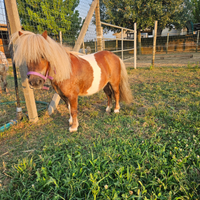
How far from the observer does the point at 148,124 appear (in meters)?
2.52

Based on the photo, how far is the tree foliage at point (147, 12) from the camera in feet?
47.9

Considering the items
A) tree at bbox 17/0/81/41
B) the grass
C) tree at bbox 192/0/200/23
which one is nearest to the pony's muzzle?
the grass

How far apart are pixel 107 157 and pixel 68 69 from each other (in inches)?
52.5

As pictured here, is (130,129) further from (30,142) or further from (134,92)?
(134,92)

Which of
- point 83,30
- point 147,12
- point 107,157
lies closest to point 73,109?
point 107,157

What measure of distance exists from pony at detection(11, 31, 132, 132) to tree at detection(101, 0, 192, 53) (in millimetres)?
14791

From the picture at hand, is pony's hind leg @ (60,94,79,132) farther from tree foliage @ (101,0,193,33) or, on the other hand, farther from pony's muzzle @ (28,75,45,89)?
tree foliage @ (101,0,193,33)

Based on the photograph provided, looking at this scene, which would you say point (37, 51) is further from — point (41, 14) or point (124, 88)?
point (41, 14)

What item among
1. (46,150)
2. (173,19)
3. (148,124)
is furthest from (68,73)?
(173,19)

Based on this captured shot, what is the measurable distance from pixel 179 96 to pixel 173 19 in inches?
673

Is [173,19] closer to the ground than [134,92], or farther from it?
farther from it

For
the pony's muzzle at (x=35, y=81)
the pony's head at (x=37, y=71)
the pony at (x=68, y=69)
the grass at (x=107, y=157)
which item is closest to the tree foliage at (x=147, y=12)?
the pony at (x=68, y=69)

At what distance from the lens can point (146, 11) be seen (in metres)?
14.9

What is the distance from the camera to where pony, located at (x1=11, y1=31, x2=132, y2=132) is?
1664 millimetres
